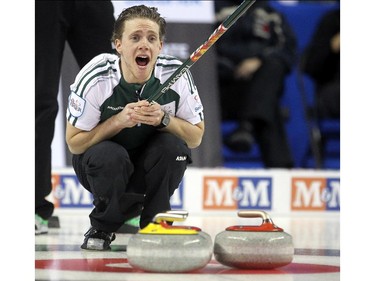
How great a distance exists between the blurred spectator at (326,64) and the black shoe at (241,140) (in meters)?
0.69

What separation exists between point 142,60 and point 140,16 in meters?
0.12

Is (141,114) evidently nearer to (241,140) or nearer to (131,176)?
(131,176)

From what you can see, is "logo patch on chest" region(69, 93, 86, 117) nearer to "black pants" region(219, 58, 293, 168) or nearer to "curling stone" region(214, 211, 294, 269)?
"curling stone" region(214, 211, 294, 269)

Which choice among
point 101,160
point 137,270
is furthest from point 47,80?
point 137,270

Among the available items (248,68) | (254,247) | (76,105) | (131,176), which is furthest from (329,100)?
(254,247)

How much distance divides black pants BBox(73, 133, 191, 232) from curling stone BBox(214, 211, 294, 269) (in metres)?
0.24

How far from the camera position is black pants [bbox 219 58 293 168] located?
5.02m

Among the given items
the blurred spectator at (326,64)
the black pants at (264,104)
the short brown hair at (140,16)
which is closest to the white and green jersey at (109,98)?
the short brown hair at (140,16)

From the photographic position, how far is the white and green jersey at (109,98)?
8.00ft

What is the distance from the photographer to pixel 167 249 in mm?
2113

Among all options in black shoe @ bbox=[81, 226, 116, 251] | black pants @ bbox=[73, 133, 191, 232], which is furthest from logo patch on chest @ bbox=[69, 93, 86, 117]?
black shoe @ bbox=[81, 226, 116, 251]

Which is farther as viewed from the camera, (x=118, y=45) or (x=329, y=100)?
(x=329, y=100)
